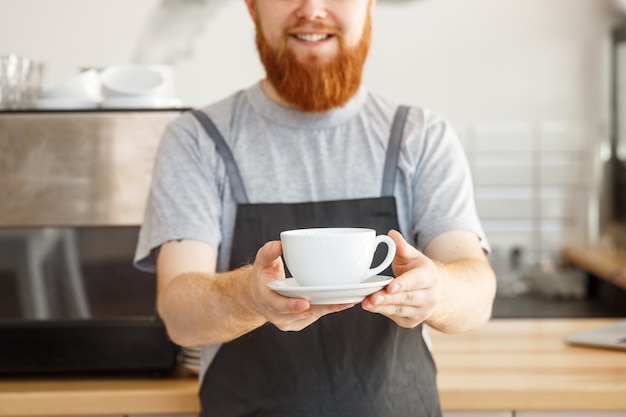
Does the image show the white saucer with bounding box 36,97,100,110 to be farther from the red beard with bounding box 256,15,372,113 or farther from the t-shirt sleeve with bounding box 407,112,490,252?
the t-shirt sleeve with bounding box 407,112,490,252

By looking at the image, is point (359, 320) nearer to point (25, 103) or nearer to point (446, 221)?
point (446, 221)

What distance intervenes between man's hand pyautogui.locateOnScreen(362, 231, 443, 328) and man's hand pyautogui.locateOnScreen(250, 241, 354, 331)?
1.4 inches

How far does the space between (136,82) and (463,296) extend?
0.82m

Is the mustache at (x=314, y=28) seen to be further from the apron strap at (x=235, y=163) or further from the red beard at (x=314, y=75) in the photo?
the apron strap at (x=235, y=163)

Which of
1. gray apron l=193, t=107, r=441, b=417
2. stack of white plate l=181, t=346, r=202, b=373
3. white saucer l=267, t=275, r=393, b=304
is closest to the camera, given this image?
white saucer l=267, t=275, r=393, b=304

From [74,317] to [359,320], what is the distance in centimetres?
57

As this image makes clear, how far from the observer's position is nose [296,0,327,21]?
145 cm

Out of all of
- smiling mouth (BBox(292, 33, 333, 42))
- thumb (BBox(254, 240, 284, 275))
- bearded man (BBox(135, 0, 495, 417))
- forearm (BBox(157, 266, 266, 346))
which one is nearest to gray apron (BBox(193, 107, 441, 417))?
bearded man (BBox(135, 0, 495, 417))

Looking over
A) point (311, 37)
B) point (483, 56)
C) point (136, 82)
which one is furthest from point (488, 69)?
point (311, 37)

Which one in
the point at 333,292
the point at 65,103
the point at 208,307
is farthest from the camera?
the point at 65,103

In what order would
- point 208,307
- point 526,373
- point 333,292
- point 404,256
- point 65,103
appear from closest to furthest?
1. point 333,292
2. point 404,256
3. point 208,307
4. point 526,373
5. point 65,103

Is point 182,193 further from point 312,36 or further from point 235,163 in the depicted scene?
point 312,36

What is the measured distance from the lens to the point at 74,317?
69.6 inches

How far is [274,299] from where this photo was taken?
1.07 meters
